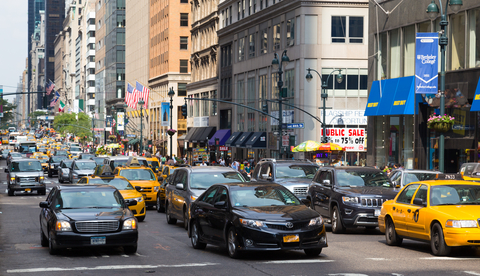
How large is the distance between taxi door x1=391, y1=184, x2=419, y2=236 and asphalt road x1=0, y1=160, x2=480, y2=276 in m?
0.48

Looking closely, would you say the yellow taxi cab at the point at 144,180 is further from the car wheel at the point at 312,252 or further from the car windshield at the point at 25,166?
the car wheel at the point at 312,252

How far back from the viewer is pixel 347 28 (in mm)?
52750

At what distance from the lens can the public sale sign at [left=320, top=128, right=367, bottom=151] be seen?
51969 millimetres

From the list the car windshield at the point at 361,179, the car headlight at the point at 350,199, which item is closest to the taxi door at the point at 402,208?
the car headlight at the point at 350,199

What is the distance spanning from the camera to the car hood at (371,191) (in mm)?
18448

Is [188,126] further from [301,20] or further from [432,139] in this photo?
[432,139]

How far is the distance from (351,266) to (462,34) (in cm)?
2262

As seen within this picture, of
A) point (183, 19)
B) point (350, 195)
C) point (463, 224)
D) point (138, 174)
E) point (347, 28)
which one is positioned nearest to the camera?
point (463, 224)

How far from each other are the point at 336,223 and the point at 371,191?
129 cm

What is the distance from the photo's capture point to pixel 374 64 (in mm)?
40781

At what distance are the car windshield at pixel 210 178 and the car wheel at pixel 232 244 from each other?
6.28 metres

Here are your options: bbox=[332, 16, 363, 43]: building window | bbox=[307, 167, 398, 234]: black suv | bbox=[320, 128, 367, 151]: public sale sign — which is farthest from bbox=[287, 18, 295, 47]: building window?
bbox=[307, 167, 398, 234]: black suv

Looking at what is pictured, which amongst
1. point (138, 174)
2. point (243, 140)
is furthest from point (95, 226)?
point (243, 140)

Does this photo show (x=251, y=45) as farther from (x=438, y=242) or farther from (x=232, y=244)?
(x=232, y=244)
